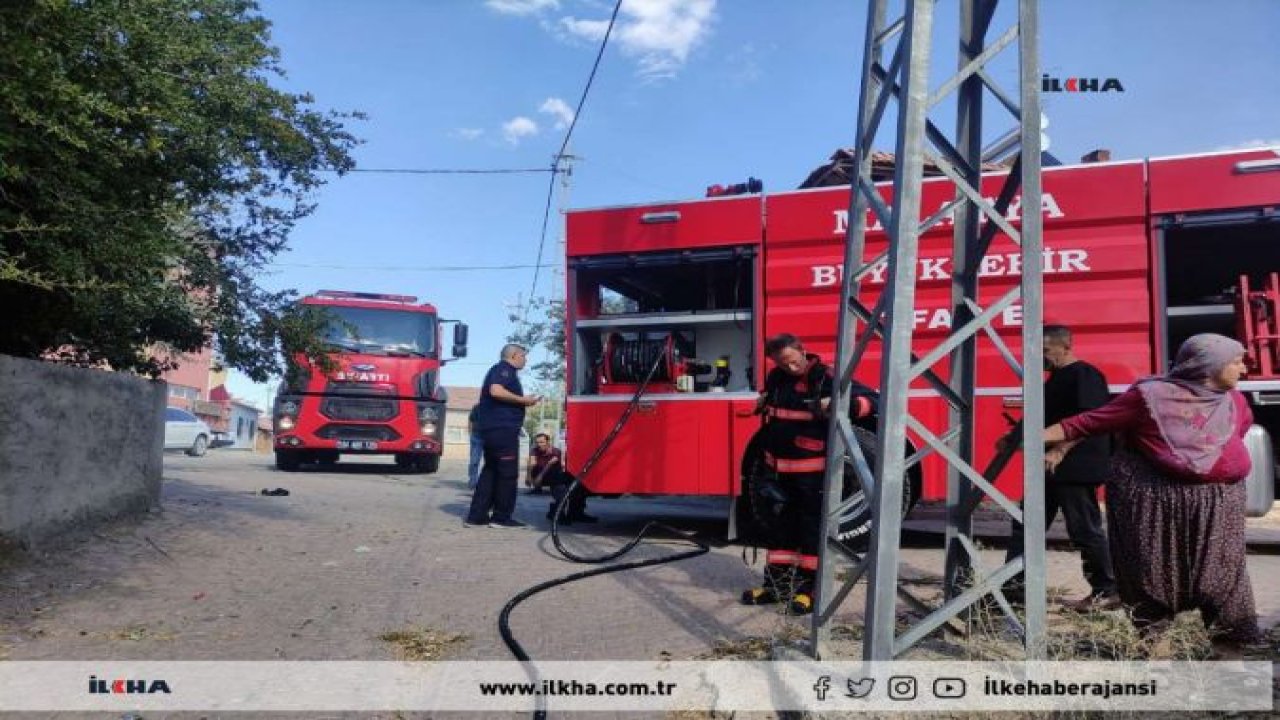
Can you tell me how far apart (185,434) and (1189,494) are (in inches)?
998

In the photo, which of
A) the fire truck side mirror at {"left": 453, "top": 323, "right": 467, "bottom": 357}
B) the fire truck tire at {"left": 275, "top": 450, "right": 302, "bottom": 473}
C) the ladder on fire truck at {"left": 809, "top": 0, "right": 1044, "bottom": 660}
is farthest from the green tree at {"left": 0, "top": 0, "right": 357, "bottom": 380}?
the fire truck tire at {"left": 275, "top": 450, "right": 302, "bottom": 473}

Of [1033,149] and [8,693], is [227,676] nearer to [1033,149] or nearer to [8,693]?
[8,693]

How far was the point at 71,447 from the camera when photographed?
19.0 ft

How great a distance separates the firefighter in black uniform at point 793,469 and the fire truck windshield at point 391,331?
10.5 metres

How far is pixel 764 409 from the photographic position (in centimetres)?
519

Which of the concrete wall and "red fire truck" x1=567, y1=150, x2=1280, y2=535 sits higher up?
"red fire truck" x1=567, y1=150, x2=1280, y2=535

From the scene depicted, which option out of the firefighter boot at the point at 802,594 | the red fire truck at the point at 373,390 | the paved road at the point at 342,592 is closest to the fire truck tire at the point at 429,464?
the red fire truck at the point at 373,390

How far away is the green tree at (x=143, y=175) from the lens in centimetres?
389

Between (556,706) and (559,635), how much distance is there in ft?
3.20

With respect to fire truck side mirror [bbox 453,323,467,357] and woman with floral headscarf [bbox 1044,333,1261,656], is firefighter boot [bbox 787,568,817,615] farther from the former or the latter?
fire truck side mirror [bbox 453,323,467,357]

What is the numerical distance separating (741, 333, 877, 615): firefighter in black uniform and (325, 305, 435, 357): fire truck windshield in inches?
413

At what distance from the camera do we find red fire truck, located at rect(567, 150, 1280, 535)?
6.25m

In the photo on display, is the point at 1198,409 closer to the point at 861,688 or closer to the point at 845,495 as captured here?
the point at 861,688

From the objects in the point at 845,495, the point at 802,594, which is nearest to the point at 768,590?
the point at 802,594
